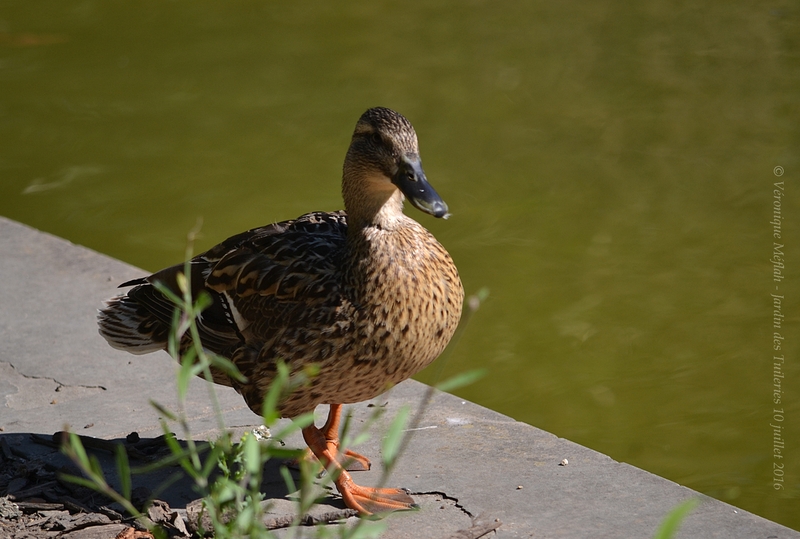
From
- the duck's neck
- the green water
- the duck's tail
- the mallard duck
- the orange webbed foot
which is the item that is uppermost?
the green water

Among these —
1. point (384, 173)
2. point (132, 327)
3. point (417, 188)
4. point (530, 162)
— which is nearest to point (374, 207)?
point (384, 173)

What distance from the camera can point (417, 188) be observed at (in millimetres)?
3045

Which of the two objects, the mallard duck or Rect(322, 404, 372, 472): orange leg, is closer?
the mallard duck

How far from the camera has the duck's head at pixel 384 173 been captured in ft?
10.0

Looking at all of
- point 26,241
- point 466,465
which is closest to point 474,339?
point 466,465

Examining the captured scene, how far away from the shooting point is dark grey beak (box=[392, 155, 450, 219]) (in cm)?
298

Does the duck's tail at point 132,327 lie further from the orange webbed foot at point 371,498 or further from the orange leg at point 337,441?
the orange webbed foot at point 371,498

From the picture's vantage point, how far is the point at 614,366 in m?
4.68

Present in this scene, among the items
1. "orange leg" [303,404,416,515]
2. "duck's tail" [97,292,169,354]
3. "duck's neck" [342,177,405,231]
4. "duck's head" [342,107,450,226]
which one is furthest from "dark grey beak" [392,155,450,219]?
"duck's tail" [97,292,169,354]

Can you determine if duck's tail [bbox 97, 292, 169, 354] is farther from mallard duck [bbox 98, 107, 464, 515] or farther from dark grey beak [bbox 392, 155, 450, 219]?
dark grey beak [bbox 392, 155, 450, 219]

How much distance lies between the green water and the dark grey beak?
1.43 meters

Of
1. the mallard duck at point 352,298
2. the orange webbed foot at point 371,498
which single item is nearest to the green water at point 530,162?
the orange webbed foot at point 371,498

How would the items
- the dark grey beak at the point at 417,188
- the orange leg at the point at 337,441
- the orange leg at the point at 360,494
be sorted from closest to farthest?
the dark grey beak at the point at 417,188 < the orange leg at the point at 360,494 < the orange leg at the point at 337,441

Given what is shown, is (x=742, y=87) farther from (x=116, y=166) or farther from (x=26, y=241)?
(x=26, y=241)
